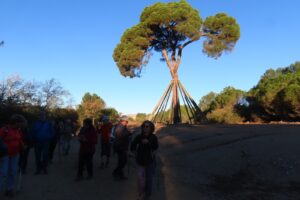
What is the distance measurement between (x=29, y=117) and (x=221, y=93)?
2644 centimetres

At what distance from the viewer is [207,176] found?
31.9 feet

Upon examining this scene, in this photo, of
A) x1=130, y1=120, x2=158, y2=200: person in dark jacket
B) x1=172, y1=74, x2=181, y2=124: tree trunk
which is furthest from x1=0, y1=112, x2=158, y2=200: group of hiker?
x1=172, y1=74, x2=181, y2=124: tree trunk

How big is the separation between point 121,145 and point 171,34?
2405 centimetres

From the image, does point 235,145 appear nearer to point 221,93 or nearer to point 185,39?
point 185,39

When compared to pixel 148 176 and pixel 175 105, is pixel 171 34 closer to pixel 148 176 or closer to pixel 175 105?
pixel 175 105

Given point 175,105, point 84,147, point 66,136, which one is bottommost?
point 84,147

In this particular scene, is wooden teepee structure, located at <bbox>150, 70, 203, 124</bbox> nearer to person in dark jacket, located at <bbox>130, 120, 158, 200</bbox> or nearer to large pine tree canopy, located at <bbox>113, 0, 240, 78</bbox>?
large pine tree canopy, located at <bbox>113, 0, 240, 78</bbox>

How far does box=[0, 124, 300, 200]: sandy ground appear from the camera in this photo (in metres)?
7.84

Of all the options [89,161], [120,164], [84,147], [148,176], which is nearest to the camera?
[148,176]

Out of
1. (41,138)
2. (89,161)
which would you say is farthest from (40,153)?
(89,161)

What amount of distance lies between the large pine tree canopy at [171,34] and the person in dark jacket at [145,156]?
80.7 ft

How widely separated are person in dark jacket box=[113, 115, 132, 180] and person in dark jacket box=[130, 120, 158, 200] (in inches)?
86.3

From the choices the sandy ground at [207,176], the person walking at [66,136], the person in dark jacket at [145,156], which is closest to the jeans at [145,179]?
the person in dark jacket at [145,156]


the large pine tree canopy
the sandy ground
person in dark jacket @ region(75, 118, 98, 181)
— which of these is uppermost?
the large pine tree canopy
